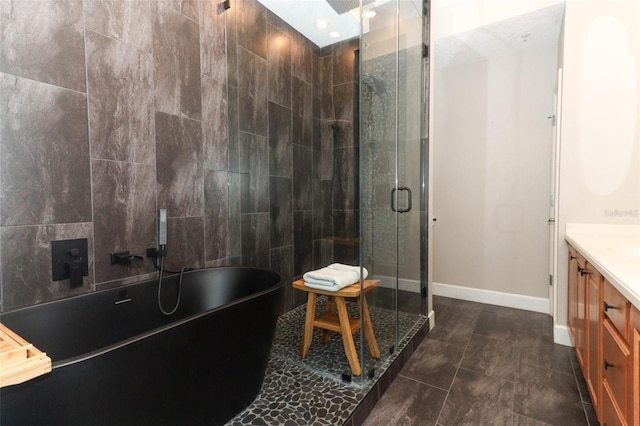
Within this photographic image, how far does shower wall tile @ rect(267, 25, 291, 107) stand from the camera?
2889mm

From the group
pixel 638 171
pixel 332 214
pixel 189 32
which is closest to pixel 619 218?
pixel 638 171

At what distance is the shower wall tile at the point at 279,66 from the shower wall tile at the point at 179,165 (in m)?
1.02

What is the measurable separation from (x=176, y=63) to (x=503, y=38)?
289 centimetres

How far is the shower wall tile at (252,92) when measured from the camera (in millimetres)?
2595

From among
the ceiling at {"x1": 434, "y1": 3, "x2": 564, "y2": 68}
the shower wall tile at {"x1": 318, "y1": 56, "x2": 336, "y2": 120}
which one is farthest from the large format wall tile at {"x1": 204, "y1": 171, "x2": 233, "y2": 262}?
the ceiling at {"x1": 434, "y1": 3, "x2": 564, "y2": 68}

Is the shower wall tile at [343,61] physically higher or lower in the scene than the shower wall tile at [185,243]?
higher

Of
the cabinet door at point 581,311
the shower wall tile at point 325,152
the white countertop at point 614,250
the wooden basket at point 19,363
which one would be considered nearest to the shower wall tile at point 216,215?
the shower wall tile at point 325,152

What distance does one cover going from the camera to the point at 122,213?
1783 millimetres

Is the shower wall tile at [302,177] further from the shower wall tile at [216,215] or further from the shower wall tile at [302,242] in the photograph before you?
the shower wall tile at [216,215]

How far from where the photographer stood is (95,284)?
1.69 metres

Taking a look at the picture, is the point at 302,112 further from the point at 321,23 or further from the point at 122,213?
the point at 122,213

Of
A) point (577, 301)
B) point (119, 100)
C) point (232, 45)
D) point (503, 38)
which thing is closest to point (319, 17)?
point (232, 45)

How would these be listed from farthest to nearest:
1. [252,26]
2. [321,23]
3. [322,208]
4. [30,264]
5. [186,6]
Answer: [322,208] → [321,23] → [252,26] → [186,6] → [30,264]

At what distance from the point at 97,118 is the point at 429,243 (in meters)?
2.61
